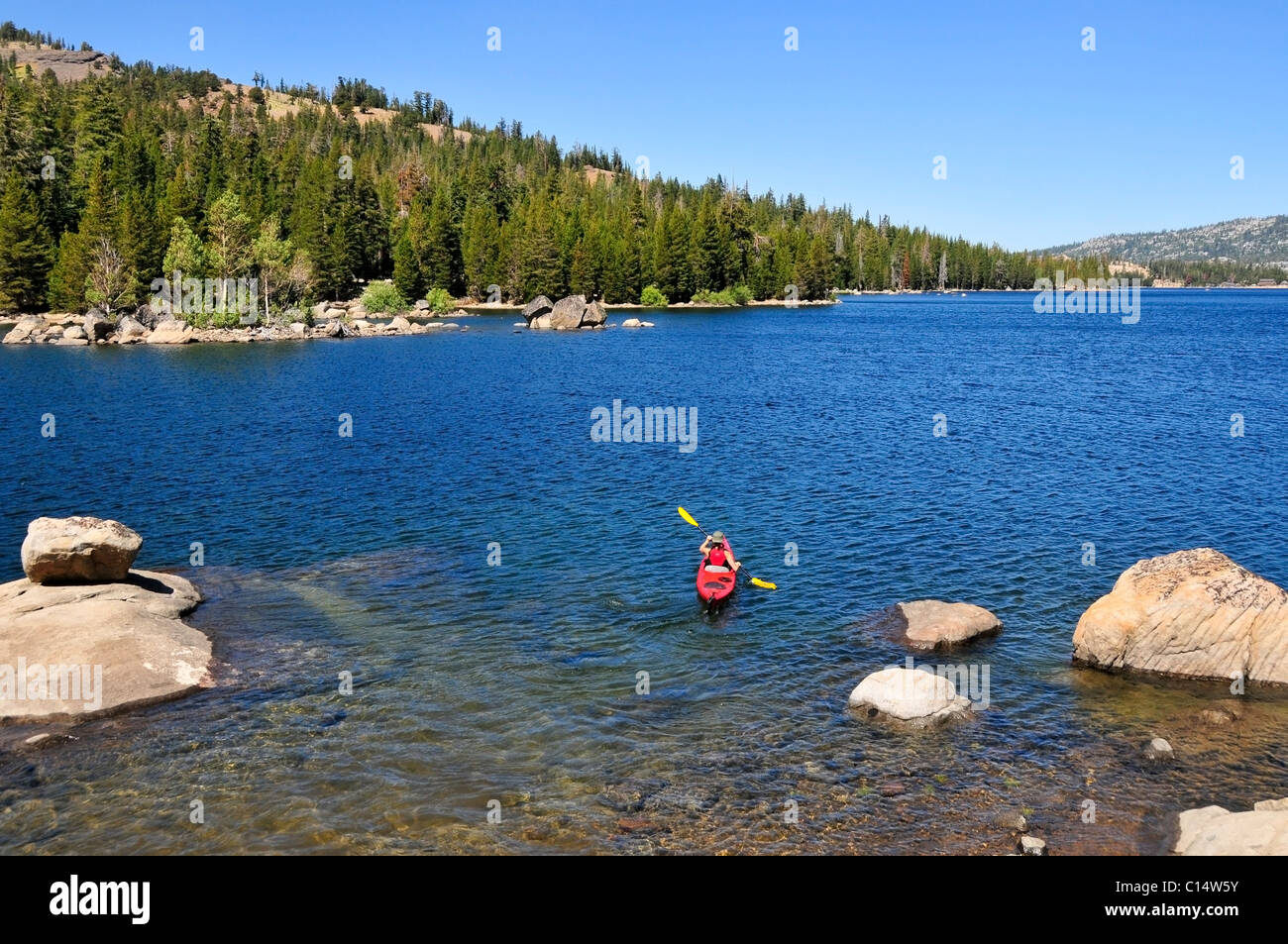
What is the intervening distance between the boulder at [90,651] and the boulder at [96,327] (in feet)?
331

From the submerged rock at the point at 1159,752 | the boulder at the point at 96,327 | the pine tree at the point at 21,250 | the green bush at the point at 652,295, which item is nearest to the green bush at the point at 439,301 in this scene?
the green bush at the point at 652,295

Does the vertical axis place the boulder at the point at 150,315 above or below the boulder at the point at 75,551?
above

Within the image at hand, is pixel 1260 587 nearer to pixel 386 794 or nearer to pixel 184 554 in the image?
pixel 386 794

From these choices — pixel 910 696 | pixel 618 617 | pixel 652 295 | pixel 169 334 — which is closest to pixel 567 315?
pixel 652 295

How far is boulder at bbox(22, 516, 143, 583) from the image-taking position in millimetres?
25391

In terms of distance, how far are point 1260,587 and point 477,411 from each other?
172ft

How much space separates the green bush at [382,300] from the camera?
155 m

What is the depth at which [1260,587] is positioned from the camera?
78.5ft

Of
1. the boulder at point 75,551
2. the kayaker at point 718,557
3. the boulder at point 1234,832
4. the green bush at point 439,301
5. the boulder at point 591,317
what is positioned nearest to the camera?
the boulder at point 1234,832

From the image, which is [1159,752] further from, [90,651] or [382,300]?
[382,300]

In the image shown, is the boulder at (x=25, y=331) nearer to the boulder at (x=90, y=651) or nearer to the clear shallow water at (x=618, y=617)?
the clear shallow water at (x=618, y=617)

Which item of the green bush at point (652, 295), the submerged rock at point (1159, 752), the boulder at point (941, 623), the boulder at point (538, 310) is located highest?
the green bush at point (652, 295)

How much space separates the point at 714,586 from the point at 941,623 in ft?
23.2
